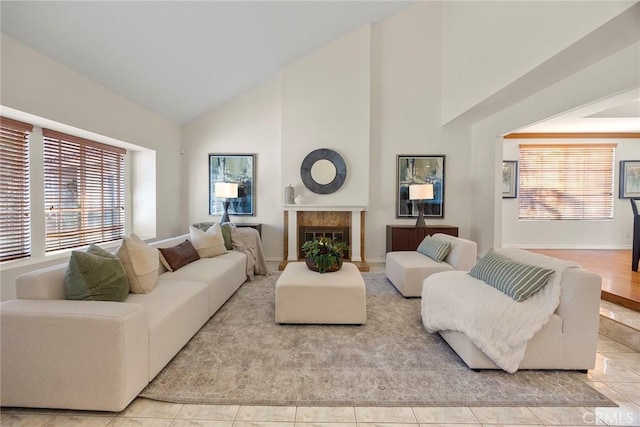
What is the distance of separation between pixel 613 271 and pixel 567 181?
2.73 meters

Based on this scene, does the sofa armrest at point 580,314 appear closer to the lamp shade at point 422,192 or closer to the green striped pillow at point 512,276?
the green striped pillow at point 512,276

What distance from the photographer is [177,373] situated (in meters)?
1.94

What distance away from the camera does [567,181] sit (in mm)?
5898

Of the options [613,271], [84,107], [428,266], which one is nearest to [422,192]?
[428,266]

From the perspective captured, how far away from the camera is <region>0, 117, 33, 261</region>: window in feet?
8.95

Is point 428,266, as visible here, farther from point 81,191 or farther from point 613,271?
point 81,191

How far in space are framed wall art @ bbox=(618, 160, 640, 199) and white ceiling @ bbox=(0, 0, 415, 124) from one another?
5.25 meters

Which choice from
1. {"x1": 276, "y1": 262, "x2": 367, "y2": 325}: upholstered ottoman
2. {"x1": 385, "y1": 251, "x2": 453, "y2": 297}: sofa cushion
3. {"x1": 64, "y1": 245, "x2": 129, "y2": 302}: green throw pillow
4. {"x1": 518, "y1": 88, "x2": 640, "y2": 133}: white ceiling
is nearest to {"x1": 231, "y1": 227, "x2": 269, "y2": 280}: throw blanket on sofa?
{"x1": 276, "y1": 262, "x2": 367, "y2": 325}: upholstered ottoman

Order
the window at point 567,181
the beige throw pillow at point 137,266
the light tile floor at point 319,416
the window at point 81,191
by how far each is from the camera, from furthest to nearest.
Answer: the window at point 567,181
the window at point 81,191
the beige throw pillow at point 137,266
the light tile floor at point 319,416

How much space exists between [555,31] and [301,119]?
3.54 m

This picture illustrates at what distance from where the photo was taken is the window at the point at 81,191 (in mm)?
3275

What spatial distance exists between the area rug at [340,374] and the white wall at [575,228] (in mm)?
4460

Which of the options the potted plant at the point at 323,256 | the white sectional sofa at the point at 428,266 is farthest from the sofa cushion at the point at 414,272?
the potted plant at the point at 323,256
